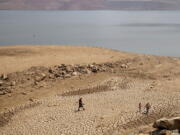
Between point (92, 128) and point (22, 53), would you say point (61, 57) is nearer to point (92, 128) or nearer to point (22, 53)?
point (22, 53)

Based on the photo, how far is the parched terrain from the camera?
18547 mm

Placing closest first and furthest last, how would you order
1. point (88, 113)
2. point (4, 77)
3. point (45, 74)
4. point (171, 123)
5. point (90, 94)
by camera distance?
point (171, 123) < point (88, 113) < point (90, 94) < point (4, 77) < point (45, 74)

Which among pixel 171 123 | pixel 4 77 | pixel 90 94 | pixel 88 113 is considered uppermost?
pixel 4 77

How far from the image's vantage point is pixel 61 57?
3316 cm

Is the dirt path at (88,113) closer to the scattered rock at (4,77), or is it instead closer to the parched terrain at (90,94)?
the parched terrain at (90,94)

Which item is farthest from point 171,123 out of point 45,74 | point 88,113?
point 45,74

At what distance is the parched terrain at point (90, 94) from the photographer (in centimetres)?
1855

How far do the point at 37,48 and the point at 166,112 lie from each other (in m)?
20.4

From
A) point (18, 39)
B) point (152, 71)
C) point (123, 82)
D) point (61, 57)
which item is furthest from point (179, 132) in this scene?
point (18, 39)

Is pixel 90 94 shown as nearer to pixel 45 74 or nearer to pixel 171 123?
pixel 45 74

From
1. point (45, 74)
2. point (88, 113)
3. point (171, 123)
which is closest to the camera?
point (171, 123)

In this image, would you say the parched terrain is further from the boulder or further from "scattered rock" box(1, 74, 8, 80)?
the boulder

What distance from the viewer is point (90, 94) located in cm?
2442

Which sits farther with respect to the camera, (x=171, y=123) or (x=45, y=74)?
(x=45, y=74)
